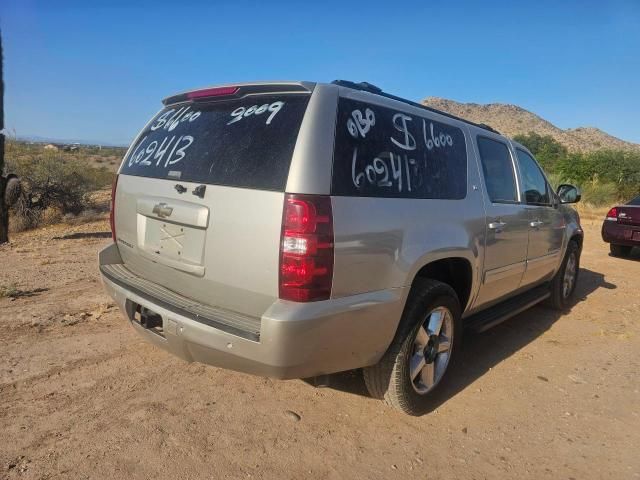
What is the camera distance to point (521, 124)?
7706cm

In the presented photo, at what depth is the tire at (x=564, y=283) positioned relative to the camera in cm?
549

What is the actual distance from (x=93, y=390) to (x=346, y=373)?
176 centimetres

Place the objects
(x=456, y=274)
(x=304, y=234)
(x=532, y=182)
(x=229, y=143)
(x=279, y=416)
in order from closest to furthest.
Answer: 1. (x=304, y=234)
2. (x=229, y=143)
3. (x=279, y=416)
4. (x=456, y=274)
5. (x=532, y=182)

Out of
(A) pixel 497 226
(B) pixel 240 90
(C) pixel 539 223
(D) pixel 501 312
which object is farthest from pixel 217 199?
(C) pixel 539 223

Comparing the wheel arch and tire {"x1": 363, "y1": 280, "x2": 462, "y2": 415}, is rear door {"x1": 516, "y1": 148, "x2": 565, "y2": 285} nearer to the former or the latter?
the wheel arch

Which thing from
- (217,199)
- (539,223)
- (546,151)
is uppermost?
(546,151)

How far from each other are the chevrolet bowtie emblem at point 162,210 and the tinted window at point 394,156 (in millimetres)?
998

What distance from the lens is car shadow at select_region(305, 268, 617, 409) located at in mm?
3455

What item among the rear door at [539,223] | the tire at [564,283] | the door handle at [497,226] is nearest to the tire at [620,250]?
the tire at [564,283]

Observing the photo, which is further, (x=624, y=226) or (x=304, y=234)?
(x=624, y=226)

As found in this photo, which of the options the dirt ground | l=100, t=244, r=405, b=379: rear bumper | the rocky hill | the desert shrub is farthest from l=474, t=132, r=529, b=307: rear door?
the rocky hill

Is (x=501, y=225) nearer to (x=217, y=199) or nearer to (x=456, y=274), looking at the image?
(x=456, y=274)

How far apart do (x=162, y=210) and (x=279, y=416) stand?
1.45m

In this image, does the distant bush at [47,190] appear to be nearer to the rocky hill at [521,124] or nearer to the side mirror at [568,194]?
the side mirror at [568,194]
